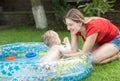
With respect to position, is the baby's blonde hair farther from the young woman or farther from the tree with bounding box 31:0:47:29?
the tree with bounding box 31:0:47:29

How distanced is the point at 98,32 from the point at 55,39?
2.19ft

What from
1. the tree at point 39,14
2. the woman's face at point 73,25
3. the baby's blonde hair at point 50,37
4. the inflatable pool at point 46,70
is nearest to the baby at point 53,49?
the baby's blonde hair at point 50,37

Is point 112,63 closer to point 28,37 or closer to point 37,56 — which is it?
point 37,56

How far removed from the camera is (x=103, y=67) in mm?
5199

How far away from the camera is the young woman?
484 centimetres

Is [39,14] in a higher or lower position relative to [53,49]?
lower

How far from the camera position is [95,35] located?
485 centimetres

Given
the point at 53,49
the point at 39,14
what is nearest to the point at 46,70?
the point at 53,49

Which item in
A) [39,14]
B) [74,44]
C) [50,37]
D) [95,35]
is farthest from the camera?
[39,14]

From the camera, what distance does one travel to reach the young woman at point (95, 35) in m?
4.84

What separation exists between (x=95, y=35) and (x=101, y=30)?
0.19m

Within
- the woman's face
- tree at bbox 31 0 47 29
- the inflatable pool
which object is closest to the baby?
the woman's face

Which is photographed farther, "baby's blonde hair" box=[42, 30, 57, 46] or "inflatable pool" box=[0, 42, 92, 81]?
"baby's blonde hair" box=[42, 30, 57, 46]

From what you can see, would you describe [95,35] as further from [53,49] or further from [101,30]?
[53,49]
